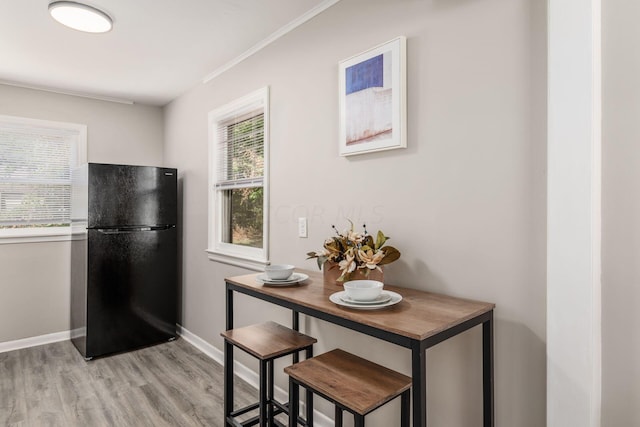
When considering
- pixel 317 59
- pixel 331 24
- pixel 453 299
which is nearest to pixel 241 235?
pixel 317 59

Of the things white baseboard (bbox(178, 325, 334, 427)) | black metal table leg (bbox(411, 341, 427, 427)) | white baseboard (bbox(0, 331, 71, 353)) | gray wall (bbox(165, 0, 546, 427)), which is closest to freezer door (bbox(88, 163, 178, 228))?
white baseboard (bbox(178, 325, 334, 427))

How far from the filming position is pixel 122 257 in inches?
128

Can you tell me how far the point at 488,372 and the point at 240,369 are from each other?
6.54 ft

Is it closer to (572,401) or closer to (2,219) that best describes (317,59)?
(572,401)

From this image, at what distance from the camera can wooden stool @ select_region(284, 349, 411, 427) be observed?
48.1 inches

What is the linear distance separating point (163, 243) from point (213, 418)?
1768 mm

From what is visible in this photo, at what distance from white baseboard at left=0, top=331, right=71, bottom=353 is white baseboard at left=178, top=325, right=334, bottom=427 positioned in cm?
110

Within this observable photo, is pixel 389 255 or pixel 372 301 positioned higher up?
pixel 389 255

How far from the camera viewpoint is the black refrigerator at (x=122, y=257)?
3.11 metres

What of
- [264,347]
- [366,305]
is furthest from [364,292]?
[264,347]

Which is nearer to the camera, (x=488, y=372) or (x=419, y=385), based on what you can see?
(x=419, y=385)

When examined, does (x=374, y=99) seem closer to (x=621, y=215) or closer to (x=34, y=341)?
(x=621, y=215)

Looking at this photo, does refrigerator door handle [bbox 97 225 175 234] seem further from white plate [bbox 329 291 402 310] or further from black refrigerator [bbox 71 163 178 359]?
white plate [bbox 329 291 402 310]

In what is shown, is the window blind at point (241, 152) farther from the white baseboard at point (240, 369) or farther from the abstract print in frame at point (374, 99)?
the white baseboard at point (240, 369)
